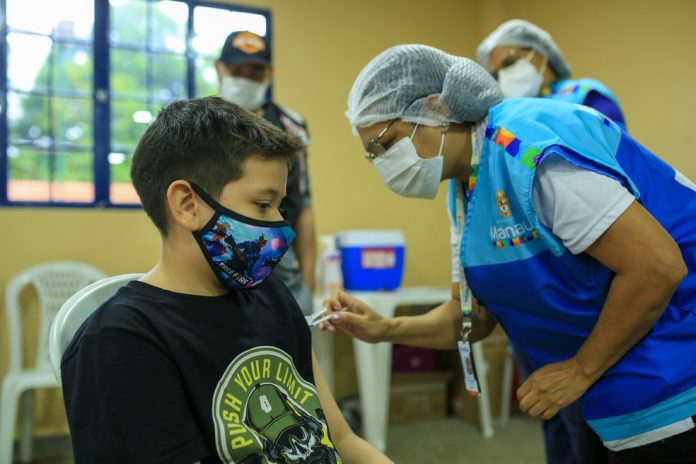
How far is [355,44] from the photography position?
374 cm

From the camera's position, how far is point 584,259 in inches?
39.8

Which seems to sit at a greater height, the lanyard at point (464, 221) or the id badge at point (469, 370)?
the lanyard at point (464, 221)

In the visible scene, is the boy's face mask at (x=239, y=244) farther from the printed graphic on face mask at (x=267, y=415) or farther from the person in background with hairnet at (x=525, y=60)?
the person in background with hairnet at (x=525, y=60)

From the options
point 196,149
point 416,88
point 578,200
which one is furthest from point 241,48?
point 578,200

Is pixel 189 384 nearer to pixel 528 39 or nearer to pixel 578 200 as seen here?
pixel 578 200

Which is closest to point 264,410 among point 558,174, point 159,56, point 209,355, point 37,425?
point 209,355

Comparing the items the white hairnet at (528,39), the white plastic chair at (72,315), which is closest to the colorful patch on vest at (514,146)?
the white plastic chair at (72,315)

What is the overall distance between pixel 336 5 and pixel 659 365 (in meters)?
3.22

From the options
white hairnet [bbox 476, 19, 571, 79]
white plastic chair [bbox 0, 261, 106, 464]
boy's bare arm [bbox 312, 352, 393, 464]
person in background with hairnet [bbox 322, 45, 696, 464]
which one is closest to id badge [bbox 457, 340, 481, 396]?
person in background with hairnet [bbox 322, 45, 696, 464]

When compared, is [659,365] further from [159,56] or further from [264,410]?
[159,56]

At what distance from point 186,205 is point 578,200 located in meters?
0.62

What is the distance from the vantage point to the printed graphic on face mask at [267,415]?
0.83 meters

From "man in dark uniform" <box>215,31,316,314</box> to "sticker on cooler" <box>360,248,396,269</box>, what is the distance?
95 centimetres

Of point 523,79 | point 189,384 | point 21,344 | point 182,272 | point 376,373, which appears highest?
point 523,79
